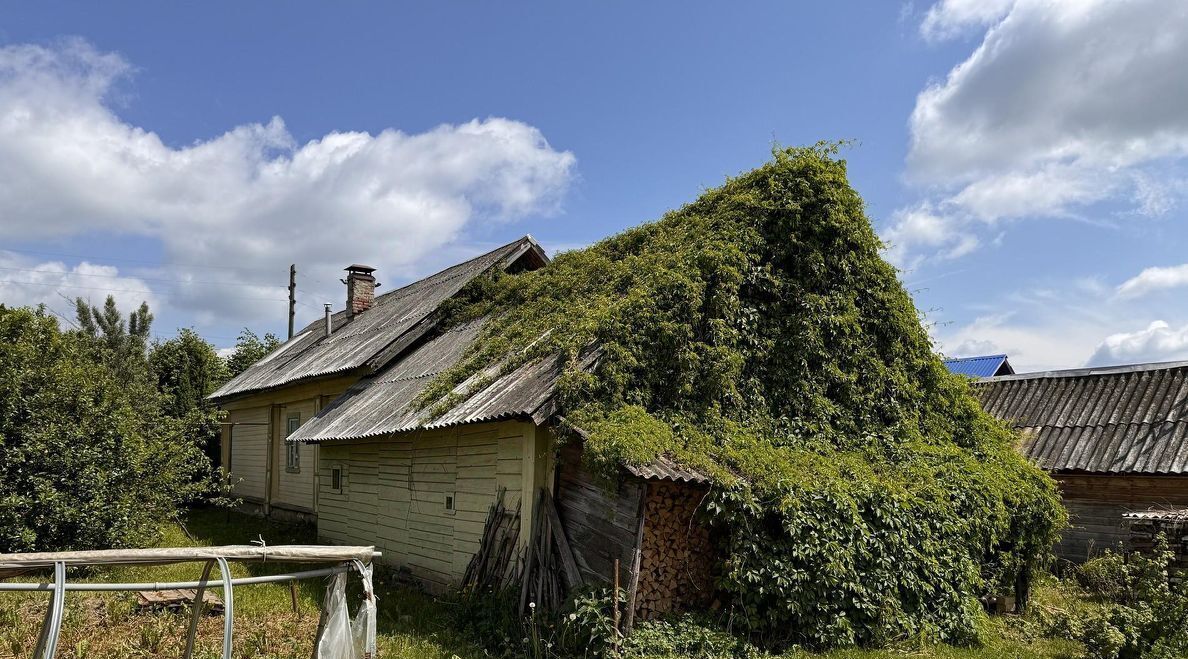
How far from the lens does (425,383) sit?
43.7 ft

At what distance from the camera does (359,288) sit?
77.6ft

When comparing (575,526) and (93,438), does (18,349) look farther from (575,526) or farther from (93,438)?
(575,526)

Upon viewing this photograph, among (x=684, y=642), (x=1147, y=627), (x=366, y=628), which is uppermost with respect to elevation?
(x=366, y=628)

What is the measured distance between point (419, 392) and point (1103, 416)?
12602mm

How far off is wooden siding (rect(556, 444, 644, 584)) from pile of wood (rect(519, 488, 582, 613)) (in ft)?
0.39

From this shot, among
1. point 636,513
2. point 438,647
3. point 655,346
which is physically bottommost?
point 438,647

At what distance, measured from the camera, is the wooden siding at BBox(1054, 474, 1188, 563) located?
14.1m

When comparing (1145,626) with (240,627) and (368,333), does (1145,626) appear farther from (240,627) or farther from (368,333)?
(368,333)

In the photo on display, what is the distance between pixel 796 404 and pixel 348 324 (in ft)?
50.3

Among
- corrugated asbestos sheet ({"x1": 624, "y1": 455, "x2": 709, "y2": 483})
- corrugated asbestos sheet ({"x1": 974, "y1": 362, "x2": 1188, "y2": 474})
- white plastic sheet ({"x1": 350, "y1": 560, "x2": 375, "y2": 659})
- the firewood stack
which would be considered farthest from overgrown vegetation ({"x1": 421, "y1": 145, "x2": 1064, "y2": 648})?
corrugated asbestos sheet ({"x1": 974, "y1": 362, "x2": 1188, "y2": 474})

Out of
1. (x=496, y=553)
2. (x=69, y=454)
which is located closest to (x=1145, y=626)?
(x=496, y=553)

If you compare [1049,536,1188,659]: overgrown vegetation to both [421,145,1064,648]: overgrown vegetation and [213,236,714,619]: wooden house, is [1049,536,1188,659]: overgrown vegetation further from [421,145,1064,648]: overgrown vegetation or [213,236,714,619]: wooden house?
[213,236,714,619]: wooden house

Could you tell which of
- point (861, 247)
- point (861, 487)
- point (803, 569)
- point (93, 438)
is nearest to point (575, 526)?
point (803, 569)

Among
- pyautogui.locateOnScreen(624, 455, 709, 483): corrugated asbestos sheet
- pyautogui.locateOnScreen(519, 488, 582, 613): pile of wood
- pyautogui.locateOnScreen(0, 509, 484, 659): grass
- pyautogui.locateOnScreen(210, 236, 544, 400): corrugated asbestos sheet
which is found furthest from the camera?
pyautogui.locateOnScreen(210, 236, 544, 400): corrugated asbestos sheet
